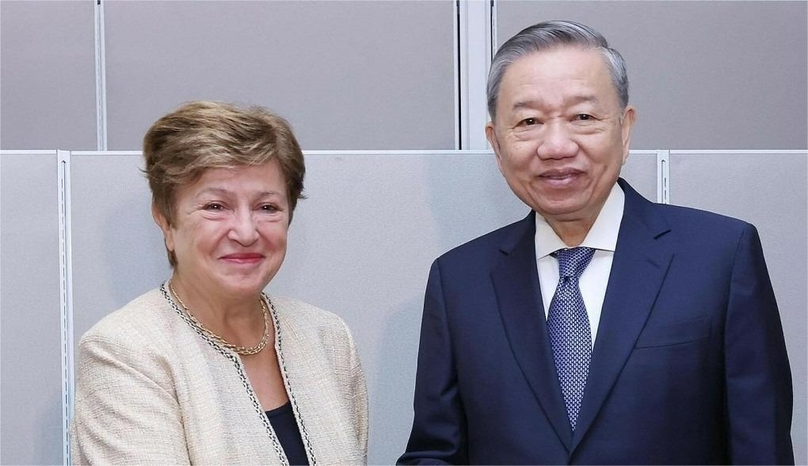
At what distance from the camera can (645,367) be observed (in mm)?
1488

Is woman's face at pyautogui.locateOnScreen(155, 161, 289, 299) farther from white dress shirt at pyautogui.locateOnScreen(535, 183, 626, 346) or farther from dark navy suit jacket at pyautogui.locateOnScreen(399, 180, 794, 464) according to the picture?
white dress shirt at pyautogui.locateOnScreen(535, 183, 626, 346)

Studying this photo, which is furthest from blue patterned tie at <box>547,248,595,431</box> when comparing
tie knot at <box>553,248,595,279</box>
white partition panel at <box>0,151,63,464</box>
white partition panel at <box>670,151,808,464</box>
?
white partition panel at <box>0,151,63,464</box>

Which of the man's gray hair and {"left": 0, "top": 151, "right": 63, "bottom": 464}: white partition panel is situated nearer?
the man's gray hair

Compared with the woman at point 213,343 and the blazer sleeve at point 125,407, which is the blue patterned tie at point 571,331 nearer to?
the woman at point 213,343

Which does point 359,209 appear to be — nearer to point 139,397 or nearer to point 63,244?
point 63,244

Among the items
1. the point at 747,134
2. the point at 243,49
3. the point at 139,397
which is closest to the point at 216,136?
the point at 139,397

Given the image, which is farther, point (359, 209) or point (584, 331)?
point (359, 209)

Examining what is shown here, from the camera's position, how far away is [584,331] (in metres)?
1.55

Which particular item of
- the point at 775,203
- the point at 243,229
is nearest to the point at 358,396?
the point at 243,229

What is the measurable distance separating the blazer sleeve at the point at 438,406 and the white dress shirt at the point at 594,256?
0.19 m

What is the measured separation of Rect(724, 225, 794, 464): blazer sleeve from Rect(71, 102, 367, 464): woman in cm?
68

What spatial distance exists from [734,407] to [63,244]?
1.56 meters

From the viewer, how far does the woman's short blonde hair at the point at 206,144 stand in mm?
1638

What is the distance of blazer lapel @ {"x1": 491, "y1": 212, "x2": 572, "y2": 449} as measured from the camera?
4.98 ft
